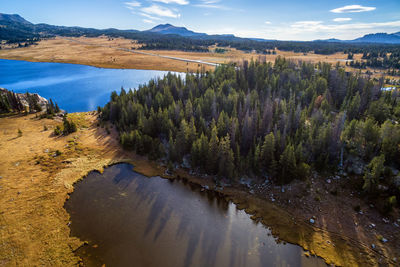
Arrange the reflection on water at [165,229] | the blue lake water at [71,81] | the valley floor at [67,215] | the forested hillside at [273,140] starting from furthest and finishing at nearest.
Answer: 1. the blue lake water at [71,81]
2. the forested hillside at [273,140]
3. the valley floor at [67,215]
4. the reflection on water at [165,229]

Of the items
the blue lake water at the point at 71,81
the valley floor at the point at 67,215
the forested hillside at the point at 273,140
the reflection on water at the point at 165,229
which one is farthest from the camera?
the blue lake water at the point at 71,81

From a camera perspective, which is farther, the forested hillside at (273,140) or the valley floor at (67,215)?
the forested hillside at (273,140)

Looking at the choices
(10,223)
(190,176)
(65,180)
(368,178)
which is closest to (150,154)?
(190,176)

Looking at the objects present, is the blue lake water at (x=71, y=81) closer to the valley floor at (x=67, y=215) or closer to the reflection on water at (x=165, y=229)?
the valley floor at (x=67, y=215)

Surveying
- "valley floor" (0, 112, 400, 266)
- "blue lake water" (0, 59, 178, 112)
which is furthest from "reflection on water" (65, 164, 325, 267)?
"blue lake water" (0, 59, 178, 112)

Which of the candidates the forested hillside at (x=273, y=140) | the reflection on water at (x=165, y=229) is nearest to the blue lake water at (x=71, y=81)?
the forested hillside at (x=273, y=140)

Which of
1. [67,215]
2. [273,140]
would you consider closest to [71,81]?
[67,215]

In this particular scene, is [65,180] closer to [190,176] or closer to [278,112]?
[190,176]
